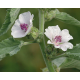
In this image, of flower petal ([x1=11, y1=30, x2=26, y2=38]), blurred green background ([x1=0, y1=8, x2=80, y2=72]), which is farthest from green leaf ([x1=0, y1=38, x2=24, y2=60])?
blurred green background ([x1=0, y1=8, x2=80, y2=72])

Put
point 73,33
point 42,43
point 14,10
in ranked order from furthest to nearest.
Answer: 1. point 73,33
2. point 42,43
3. point 14,10

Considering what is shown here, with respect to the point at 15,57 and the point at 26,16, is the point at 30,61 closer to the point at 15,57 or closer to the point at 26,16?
the point at 15,57

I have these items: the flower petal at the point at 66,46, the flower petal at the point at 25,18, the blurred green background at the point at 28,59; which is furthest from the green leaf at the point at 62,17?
the blurred green background at the point at 28,59

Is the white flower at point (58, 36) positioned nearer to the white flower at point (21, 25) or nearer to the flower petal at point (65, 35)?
the flower petal at point (65, 35)

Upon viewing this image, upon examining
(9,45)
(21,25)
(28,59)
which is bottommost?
(28,59)

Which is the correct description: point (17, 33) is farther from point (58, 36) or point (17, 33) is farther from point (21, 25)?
point (58, 36)

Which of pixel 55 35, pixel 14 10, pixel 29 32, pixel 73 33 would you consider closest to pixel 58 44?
pixel 55 35

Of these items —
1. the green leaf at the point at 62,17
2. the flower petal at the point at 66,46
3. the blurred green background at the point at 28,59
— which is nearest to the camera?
the flower petal at the point at 66,46

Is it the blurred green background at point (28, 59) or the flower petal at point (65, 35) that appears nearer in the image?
the flower petal at point (65, 35)

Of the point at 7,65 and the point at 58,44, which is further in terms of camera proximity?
the point at 7,65

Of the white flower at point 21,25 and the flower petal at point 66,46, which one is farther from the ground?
the white flower at point 21,25

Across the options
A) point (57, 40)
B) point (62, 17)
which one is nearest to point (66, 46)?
point (57, 40)
